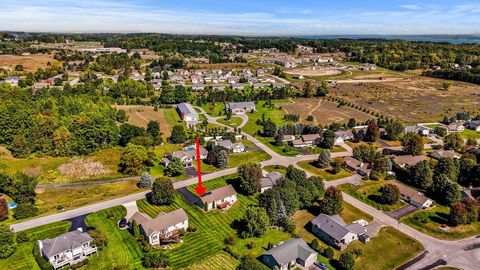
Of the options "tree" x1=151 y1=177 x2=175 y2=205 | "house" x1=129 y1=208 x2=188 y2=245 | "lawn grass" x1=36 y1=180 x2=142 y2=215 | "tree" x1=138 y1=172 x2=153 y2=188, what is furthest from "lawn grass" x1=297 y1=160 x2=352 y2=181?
"lawn grass" x1=36 y1=180 x2=142 y2=215

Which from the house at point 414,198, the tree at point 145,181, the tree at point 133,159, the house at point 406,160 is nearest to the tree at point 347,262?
the house at point 414,198

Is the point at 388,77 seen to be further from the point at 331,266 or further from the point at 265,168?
the point at 331,266

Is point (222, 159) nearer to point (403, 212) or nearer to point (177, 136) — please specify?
point (177, 136)

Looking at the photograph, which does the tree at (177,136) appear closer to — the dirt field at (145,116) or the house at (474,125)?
the dirt field at (145,116)

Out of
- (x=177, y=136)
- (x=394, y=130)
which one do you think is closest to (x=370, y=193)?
(x=394, y=130)

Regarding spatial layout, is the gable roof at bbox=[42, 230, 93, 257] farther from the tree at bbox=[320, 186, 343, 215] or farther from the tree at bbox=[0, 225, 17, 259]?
the tree at bbox=[320, 186, 343, 215]
